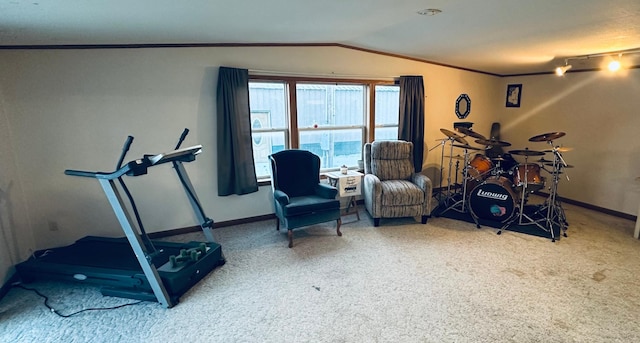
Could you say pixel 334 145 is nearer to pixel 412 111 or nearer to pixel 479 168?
pixel 412 111

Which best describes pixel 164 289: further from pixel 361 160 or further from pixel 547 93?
pixel 547 93

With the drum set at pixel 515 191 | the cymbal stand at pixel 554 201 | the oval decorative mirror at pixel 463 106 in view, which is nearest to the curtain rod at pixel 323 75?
the drum set at pixel 515 191

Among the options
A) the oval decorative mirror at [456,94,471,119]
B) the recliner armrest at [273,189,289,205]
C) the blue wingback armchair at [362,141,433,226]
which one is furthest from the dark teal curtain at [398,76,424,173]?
the recliner armrest at [273,189,289,205]

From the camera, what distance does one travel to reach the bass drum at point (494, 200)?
380cm

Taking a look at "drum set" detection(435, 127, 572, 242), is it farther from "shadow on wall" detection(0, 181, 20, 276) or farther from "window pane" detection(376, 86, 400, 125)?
"shadow on wall" detection(0, 181, 20, 276)

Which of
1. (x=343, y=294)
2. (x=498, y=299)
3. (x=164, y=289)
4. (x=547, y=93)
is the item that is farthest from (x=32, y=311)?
(x=547, y=93)

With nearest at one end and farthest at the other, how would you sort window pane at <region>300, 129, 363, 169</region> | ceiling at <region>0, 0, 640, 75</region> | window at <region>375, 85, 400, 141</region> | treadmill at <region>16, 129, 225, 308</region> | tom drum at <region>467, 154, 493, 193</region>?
ceiling at <region>0, 0, 640, 75</region> → treadmill at <region>16, 129, 225, 308</region> → tom drum at <region>467, 154, 493, 193</region> → window pane at <region>300, 129, 363, 169</region> → window at <region>375, 85, 400, 141</region>

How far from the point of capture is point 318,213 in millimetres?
3525

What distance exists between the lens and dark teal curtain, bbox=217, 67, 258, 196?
143 inches

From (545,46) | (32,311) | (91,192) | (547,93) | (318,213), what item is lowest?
(32,311)

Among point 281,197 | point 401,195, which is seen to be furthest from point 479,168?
point 281,197

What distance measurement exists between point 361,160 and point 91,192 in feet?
11.4

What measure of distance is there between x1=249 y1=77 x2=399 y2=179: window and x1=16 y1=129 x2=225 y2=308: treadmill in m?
1.37

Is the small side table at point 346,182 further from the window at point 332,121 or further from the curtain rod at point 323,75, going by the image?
the curtain rod at point 323,75
